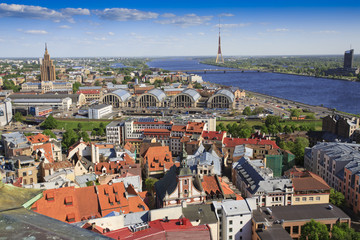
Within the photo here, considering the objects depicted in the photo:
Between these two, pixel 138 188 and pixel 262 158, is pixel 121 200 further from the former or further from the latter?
pixel 262 158

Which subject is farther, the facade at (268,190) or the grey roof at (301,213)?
the facade at (268,190)

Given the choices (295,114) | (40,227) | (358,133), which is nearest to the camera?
(40,227)

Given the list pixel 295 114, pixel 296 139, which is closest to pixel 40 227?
pixel 296 139

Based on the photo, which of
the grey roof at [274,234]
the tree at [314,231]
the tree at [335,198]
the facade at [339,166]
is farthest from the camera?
the facade at [339,166]

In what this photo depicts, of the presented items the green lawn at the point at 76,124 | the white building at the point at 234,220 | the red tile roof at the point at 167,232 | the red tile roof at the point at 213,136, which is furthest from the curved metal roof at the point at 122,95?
the red tile roof at the point at 167,232

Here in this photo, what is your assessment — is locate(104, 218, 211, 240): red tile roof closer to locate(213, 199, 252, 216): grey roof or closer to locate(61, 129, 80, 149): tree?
locate(213, 199, 252, 216): grey roof

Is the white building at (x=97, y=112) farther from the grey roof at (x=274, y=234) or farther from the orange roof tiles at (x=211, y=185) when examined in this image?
the grey roof at (x=274, y=234)

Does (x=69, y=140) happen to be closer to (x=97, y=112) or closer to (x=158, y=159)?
(x=158, y=159)
